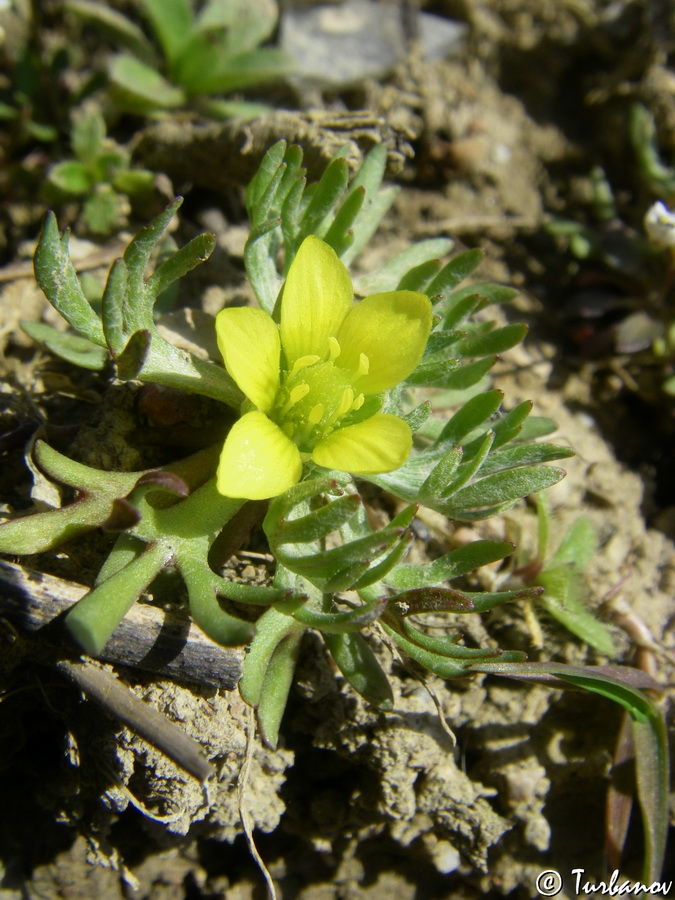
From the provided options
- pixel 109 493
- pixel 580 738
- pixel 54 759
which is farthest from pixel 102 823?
pixel 580 738

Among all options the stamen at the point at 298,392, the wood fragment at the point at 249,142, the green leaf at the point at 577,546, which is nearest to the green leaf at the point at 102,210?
the wood fragment at the point at 249,142

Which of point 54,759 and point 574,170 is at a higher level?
point 574,170

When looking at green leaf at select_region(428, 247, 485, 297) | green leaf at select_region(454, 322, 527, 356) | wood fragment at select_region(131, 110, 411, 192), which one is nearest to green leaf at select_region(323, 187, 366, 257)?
green leaf at select_region(428, 247, 485, 297)

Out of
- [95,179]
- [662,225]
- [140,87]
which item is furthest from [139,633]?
[662,225]

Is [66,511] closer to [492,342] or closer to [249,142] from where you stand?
[492,342]

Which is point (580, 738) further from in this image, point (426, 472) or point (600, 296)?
point (600, 296)

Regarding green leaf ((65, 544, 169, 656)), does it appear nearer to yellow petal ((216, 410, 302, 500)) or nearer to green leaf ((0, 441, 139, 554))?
green leaf ((0, 441, 139, 554))
